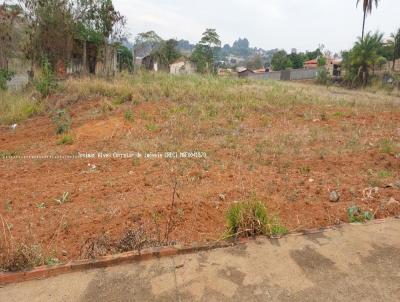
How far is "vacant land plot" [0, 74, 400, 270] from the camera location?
2707 millimetres

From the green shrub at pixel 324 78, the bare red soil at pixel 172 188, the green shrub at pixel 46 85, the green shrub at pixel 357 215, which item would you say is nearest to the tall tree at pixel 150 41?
the green shrub at pixel 324 78

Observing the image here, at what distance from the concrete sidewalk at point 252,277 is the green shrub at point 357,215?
16.6 inches

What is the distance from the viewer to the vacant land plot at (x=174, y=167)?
→ 2707 mm

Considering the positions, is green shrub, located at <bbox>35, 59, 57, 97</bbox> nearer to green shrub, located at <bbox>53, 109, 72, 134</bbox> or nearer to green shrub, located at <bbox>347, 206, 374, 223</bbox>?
green shrub, located at <bbox>53, 109, 72, 134</bbox>

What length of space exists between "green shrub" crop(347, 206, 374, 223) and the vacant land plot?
0.22 ft

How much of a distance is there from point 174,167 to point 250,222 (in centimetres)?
204

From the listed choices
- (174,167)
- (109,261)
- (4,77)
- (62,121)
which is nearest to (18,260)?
(109,261)

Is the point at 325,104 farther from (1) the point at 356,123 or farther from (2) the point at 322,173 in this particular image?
(2) the point at 322,173

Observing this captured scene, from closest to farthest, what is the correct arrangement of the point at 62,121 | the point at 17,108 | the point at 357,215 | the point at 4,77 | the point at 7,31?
the point at 357,215, the point at 62,121, the point at 17,108, the point at 4,77, the point at 7,31

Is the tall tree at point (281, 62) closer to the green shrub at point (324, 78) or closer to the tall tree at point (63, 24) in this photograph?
the green shrub at point (324, 78)

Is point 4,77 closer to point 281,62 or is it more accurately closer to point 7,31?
point 7,31

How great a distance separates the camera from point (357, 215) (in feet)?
8.72

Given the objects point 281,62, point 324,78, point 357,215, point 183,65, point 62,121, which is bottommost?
point 357,215

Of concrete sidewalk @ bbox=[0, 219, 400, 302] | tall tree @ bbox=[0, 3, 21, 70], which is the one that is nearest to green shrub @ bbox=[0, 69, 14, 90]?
tall tree @ bbox=[0, 3, 21, 70]
